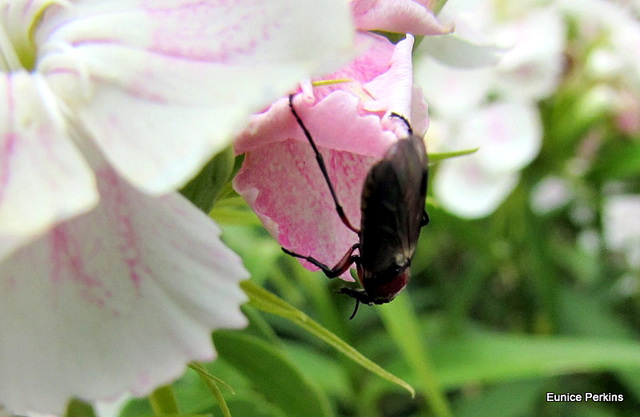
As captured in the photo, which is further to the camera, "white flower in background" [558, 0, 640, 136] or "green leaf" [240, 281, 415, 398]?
"white flower in background" [558, 0, 640, 136]

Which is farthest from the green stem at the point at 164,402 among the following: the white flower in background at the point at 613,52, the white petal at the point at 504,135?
the white flower in background at the point at 613,52

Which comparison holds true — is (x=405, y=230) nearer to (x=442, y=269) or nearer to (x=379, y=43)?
(x=379, y=43)

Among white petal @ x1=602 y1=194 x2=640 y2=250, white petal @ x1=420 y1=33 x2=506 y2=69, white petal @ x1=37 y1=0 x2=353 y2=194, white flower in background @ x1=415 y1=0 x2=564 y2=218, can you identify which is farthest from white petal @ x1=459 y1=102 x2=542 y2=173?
white petal @ x1=37 y1=0 x2=353 y2=194

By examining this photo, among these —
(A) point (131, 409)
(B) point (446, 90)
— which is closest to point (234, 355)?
(A) point (131, 409)

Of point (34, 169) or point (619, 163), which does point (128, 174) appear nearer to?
point (34, 169)

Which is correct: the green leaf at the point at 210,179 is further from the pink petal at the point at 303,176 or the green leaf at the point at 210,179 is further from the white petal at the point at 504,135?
the white petal at the point at 504,135

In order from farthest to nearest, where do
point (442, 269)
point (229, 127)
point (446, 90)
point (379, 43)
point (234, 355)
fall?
point (442, 269) → point (446, 90) → point (234, 355) → point (379, 43) → point (229, 127)

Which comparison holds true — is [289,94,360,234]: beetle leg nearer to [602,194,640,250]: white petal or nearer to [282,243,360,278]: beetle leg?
[282,243,360,278]: beetle leg
